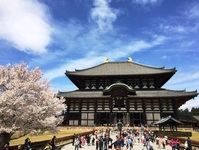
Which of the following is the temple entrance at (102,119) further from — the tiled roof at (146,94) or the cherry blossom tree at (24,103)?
the cherry blossom tree at (24,103)

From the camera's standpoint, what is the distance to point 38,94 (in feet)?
69.9

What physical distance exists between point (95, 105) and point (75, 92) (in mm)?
7527

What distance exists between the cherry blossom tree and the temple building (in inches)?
1132

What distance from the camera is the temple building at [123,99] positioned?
48875 millimetres

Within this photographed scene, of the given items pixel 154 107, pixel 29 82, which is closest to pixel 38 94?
pixel 29 82

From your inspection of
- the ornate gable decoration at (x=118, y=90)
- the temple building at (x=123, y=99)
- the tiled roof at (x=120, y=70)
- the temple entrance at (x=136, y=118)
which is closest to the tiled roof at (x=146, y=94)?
the temple building at (x=123, y=99)

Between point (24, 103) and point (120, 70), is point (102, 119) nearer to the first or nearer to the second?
point (120, 70)

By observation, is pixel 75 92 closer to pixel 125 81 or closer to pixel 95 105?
pixel 95 105

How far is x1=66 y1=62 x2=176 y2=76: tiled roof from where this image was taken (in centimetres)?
5512

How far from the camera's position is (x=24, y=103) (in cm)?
1886

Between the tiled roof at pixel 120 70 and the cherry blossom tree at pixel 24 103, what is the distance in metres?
34.8

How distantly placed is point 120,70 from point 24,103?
4241cm

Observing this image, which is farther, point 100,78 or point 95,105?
point 100,78

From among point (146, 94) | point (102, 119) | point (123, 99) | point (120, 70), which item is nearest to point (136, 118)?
point (123, 99)
